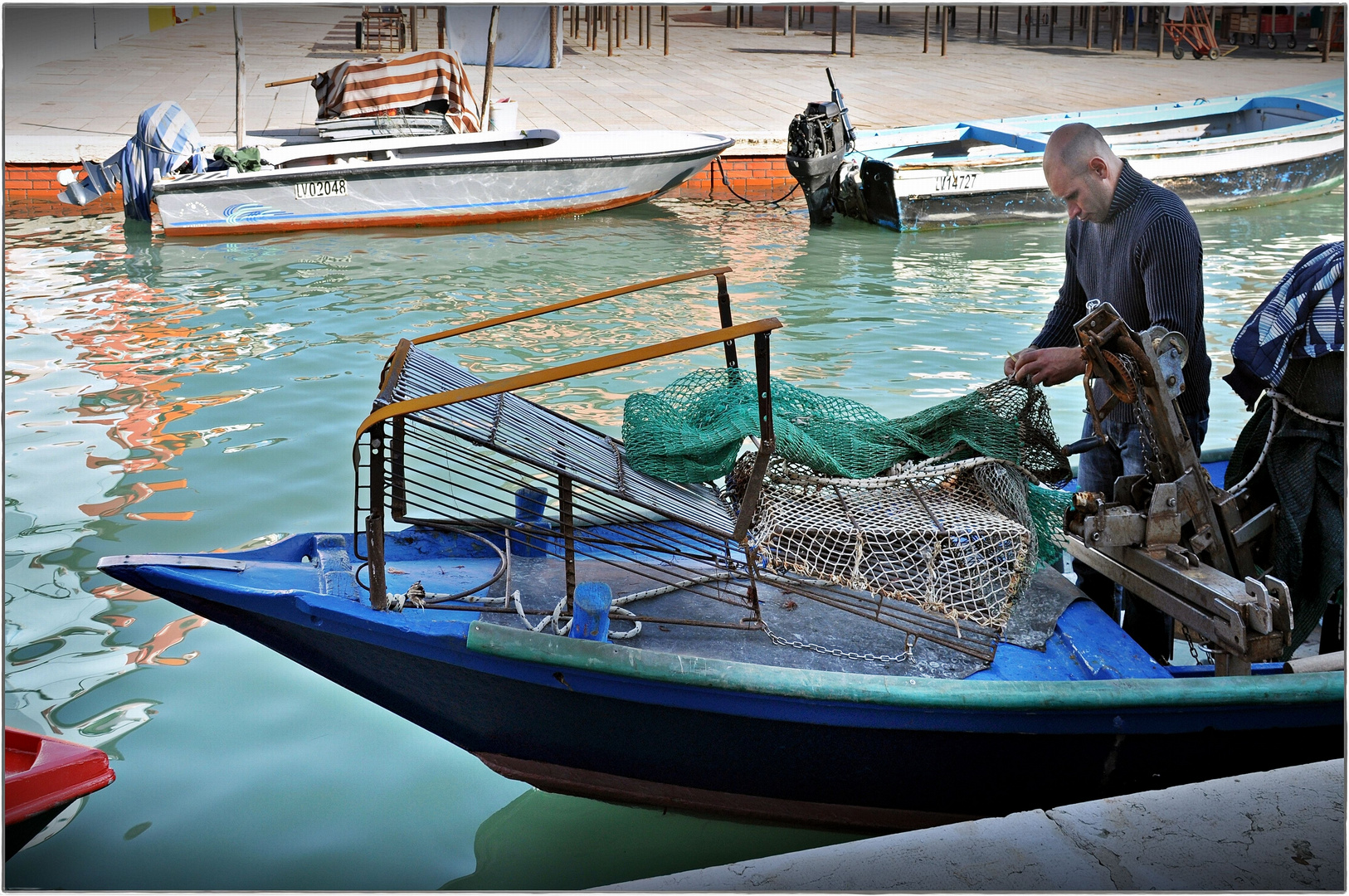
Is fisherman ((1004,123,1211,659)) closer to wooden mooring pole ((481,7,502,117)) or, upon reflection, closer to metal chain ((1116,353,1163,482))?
metal chain ((1116,353,1163,482))

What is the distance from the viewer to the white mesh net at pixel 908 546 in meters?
2.96

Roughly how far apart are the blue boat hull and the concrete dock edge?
241mm

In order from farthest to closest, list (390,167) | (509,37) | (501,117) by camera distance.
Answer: (509,37) → (501,117) → (390,167)

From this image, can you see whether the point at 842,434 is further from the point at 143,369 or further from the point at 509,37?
the point at 509,37

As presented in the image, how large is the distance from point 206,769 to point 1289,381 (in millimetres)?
3367

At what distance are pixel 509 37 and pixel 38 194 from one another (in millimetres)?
9372

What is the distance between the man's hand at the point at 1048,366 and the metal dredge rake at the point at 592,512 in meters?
0.77

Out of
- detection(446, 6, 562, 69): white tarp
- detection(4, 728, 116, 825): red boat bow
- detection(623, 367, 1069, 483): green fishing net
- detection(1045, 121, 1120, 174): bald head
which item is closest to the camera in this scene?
detection(4, 728, 116, 825): red boat bow

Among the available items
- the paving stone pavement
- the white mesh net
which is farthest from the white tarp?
the white mesh net

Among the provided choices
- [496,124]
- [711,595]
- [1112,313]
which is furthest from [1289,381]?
[496,124]

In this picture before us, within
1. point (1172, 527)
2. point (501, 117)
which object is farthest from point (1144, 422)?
point (501, 117)

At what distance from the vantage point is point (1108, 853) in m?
2.42

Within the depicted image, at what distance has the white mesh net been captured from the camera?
2965mm

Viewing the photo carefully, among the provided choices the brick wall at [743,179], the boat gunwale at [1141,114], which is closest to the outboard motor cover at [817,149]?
the boat gunwale at [1141,114]
